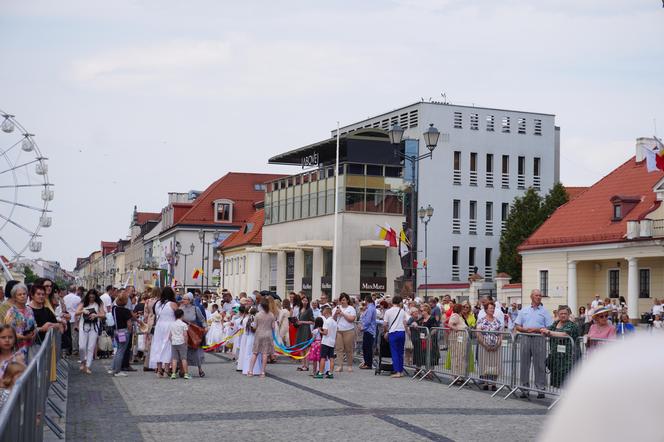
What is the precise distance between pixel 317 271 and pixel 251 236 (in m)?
17.7

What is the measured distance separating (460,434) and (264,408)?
12.8ft

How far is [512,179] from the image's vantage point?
263ft

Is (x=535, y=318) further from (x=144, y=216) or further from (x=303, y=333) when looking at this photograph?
(x=144, y=216)

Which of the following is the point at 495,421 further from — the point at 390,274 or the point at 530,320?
the point at 390,274

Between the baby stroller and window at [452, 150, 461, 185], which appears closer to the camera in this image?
the baby stroller

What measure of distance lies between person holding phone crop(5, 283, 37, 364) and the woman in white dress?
810 cm

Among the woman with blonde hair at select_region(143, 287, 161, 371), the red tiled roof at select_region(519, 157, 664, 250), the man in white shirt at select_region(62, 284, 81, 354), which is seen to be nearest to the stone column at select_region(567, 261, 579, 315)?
the red tiled roof at select_region(519, 157, 664, 250)

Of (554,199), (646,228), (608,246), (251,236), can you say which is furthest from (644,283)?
(251,236)

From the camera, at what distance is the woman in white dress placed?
2212cm

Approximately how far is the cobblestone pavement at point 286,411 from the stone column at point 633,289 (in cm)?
3305

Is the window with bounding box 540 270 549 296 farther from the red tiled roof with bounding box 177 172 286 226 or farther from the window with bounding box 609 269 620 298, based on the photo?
the red tiled roof with bounding box 177 172 286 226

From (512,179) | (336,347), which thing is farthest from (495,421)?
(512,179)

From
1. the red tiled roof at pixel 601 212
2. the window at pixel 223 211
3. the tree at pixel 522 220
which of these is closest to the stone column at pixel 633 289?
the red tiled roof at pixel 601 212

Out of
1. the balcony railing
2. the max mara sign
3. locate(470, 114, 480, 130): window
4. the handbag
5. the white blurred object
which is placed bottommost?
the handbag
